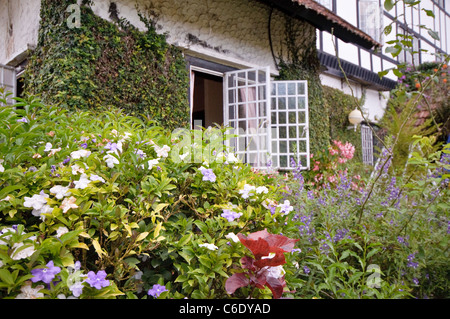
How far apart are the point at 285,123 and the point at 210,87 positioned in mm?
3253

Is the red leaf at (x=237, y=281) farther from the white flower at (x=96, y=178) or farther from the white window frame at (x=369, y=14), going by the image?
the white window frame at (x=369, y=14)

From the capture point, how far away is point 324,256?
1.71m

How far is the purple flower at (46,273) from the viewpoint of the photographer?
94cm

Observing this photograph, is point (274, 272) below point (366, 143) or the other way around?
below

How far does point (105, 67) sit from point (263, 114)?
2484 millimetres

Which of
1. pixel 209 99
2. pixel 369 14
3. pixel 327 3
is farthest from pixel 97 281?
pixel 369 14

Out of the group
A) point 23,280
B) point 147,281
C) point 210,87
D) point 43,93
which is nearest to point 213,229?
point 147,281

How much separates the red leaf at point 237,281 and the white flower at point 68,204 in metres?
0.52

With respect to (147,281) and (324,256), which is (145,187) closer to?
(147,281)

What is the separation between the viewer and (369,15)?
10133 mm

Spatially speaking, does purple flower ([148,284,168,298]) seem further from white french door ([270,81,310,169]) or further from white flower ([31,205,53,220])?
white french door ([270,81,310,169])

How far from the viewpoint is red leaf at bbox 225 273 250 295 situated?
1087 mm

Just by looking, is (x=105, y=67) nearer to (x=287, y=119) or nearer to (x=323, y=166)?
(x=287, y=119)

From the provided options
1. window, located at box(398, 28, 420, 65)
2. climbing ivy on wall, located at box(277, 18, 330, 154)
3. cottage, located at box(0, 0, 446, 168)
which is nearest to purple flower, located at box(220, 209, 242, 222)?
window, located at box(398, 28, 420, 65)
